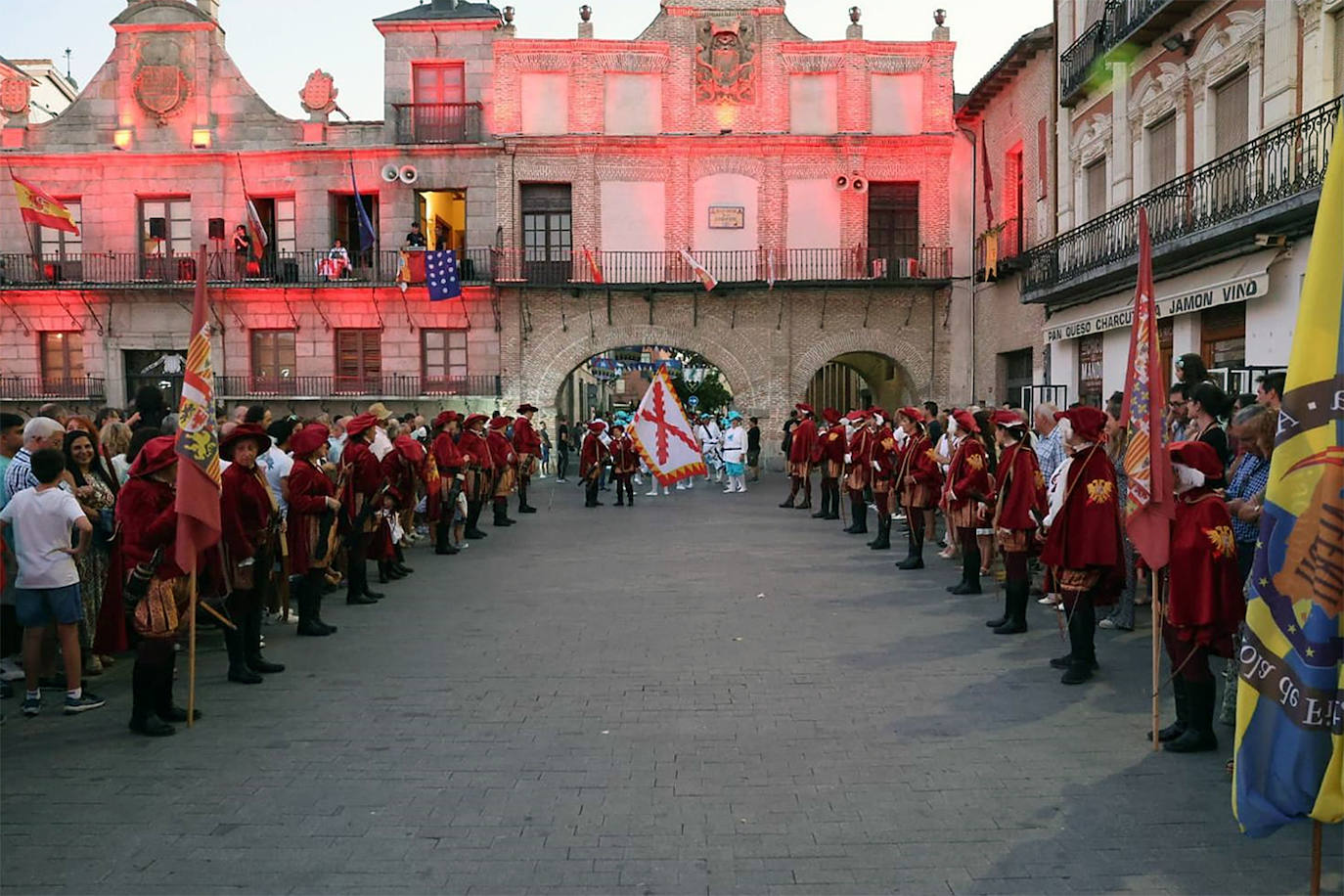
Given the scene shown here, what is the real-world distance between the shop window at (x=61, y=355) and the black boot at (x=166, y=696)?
29.3 meters

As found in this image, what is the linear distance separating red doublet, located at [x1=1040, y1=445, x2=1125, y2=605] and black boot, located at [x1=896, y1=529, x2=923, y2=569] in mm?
5505

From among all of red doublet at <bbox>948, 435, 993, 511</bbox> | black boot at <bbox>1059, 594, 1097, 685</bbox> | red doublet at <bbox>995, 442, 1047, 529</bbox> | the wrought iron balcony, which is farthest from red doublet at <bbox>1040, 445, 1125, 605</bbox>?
the wrought iron balcony

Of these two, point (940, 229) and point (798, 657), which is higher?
point (940, 229)

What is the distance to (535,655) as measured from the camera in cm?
853

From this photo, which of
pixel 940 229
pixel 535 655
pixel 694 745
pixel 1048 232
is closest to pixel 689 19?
pixel 940 229

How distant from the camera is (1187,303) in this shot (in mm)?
16297

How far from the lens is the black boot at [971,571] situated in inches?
441

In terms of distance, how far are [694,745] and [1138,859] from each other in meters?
2.48

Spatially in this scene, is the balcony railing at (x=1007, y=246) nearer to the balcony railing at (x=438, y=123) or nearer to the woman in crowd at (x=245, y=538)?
the balcony railing at (x=438, y=123)

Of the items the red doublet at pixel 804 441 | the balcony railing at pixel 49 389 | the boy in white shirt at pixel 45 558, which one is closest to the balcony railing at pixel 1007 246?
the red doublet at pixel 804 441

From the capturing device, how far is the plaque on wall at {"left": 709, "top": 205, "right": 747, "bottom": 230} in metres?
31.6

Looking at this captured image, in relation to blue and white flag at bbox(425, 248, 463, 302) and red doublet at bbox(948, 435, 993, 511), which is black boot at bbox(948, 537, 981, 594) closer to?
red doublet at bbox(948, 435, 993, 511)

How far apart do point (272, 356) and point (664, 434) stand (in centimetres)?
1630

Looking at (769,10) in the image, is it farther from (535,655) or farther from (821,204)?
(535,655)
